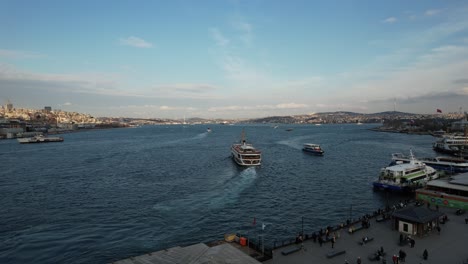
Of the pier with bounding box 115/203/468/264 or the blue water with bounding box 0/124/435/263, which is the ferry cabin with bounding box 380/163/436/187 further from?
the pier with bounding box 115/203/468/264

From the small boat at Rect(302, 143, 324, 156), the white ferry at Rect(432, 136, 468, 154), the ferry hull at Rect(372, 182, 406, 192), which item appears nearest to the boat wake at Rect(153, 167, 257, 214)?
the ferry hull at Rect(372, 182, 406, 192)

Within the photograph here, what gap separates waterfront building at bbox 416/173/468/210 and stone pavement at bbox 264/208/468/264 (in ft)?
22.7

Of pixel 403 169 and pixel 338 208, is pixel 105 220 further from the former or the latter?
pixel 403 169

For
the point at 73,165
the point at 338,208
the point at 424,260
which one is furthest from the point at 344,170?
the point at 73,165

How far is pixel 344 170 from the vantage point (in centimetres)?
6475

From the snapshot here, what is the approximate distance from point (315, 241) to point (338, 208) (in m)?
17.5

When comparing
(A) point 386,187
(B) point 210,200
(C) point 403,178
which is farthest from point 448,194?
(B) point 210,200

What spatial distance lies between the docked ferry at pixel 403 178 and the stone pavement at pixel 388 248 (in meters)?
20.2

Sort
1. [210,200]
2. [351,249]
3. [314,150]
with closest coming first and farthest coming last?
[351,249] → [210,200] → [314,150]

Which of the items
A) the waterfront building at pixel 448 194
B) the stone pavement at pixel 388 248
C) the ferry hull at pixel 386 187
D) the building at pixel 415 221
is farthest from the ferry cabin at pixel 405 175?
the building at pixel 415 221

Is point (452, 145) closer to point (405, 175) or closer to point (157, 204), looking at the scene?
point (405, 175)

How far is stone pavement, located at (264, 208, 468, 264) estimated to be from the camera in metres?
19.6

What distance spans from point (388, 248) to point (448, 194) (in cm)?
1636

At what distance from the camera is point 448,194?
3300cm
